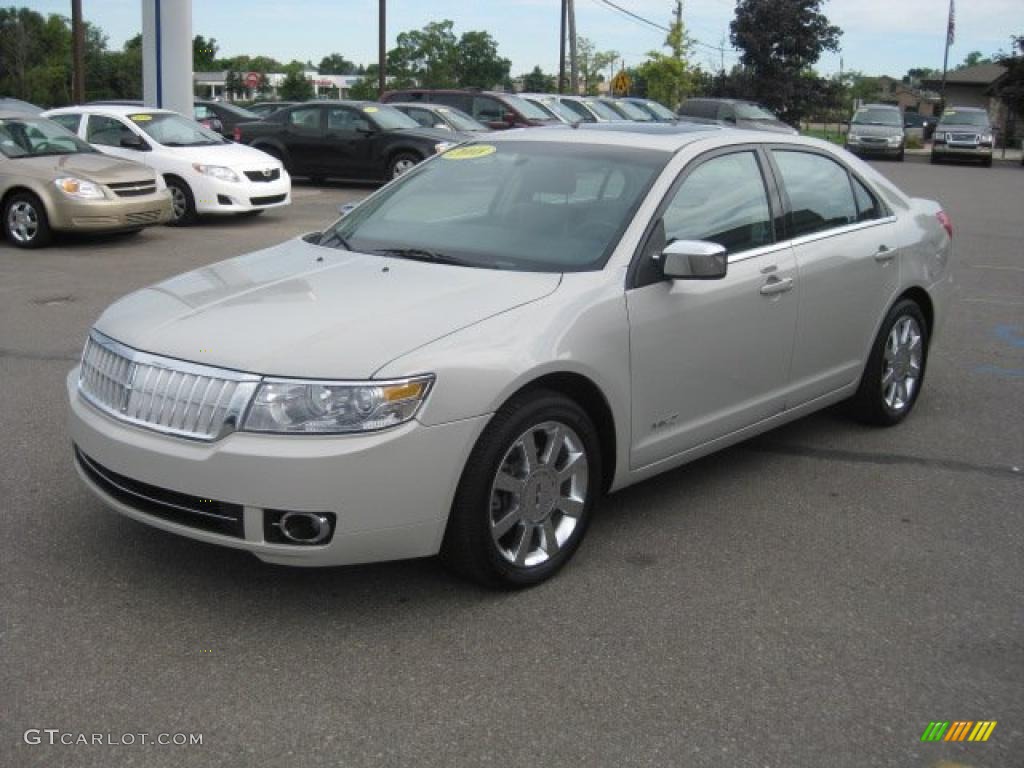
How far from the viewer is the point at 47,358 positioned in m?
7.42

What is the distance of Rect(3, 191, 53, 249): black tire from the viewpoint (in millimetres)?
12297

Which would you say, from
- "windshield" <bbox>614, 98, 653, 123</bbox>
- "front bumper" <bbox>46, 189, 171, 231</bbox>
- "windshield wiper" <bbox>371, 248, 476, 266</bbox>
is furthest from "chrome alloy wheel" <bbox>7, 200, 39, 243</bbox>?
"windshield" <bbox>614, 98, 653, 123</bbox>

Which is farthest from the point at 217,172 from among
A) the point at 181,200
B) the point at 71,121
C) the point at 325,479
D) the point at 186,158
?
the point at 325,479

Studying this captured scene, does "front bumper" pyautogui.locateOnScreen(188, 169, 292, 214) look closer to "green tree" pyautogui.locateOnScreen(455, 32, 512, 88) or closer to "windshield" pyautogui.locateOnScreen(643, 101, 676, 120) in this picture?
"windshield" pyautogui.locateOnScreen(643, 101, 676, 120)

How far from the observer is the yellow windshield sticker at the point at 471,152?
5305mm

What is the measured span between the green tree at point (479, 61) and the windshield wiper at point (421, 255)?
286 feet

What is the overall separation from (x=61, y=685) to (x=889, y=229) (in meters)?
4.58

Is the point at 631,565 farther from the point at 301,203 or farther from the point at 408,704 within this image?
the point at 301,203

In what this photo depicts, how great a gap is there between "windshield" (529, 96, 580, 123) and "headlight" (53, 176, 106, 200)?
15.6 meters

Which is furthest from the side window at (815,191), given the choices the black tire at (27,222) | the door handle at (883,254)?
the black tire at (27,222)

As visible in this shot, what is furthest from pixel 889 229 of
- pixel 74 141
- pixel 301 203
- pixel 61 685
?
pixel 301 203

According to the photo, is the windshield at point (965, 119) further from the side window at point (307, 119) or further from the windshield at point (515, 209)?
the windshield at point (515, 209)

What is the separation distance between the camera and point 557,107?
90.9 ft

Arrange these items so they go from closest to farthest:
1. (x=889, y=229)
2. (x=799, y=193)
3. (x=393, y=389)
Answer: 1. (x=393, y=389)
2. (x=799, y=193)
3. (x=889, y=229)
